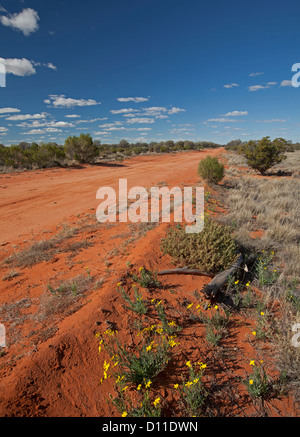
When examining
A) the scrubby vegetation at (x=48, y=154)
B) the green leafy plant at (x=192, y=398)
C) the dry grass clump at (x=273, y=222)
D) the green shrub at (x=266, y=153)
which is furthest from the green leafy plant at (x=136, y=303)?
the scrubby vegetation at (x=48, y=154)

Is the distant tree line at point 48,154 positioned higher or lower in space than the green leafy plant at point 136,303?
higher

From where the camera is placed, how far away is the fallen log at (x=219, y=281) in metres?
3.29

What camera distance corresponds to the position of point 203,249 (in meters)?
4.03

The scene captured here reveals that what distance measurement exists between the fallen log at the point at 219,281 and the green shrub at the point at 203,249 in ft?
0.33

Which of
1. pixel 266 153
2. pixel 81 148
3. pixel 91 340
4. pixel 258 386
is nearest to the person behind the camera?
pixel 258 386

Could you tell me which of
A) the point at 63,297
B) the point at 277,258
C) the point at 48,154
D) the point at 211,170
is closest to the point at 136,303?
the point at 63,297

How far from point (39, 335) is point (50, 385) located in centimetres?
64

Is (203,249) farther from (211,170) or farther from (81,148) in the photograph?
(81,148)

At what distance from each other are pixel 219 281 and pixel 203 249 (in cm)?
68

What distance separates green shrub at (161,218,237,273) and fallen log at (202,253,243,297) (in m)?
0.10

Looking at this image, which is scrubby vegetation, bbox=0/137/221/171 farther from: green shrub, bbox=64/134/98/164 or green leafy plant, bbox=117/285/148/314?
green leafy plant, bbox=117/285/148/314

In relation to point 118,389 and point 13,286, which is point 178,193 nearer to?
point 13,286

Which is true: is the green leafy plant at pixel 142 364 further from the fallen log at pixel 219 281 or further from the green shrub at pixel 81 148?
the green shrub at pixel 81 148
